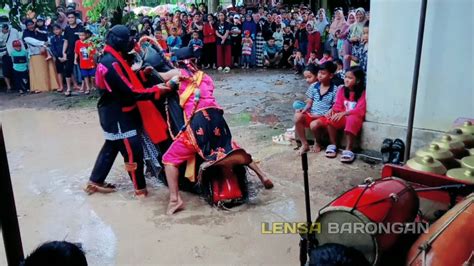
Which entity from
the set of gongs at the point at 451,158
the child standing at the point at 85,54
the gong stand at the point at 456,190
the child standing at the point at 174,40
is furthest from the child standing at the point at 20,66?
the gong stand at the point at 456,190

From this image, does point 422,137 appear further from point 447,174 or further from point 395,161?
point 447,174

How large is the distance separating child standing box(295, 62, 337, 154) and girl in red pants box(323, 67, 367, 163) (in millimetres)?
94

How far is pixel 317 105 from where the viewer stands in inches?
219

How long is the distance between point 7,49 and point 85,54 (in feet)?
5.83

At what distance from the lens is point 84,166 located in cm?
527

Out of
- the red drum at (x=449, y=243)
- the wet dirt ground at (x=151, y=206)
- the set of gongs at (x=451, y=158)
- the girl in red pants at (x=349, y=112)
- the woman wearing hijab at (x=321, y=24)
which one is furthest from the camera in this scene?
the woman wearing hijab at (x=321, y=24)

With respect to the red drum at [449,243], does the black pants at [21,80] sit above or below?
below

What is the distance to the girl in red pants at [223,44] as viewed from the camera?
12.3 m

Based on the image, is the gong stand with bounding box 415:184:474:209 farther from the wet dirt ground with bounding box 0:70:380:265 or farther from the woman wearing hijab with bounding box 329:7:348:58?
the woman wearing hijab with bounding box 329:7:348:58

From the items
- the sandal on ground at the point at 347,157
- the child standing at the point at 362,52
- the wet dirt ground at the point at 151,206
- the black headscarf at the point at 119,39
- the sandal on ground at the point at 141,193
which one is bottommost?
the wet dirt ground at the point at 151,206

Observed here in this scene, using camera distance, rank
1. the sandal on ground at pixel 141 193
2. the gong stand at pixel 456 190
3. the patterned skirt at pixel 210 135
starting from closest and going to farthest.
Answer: the gong stand at pixel 456 190 < the patterned skirt at pixel 210 135 < the sandal on ground at pixel 141 193

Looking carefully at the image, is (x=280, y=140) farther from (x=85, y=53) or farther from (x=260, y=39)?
(x=260, y=39)

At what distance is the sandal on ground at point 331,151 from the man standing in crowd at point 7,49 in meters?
7.03

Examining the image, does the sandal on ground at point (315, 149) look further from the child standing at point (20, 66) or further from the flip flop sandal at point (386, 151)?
the child standing at point (20, 66)
